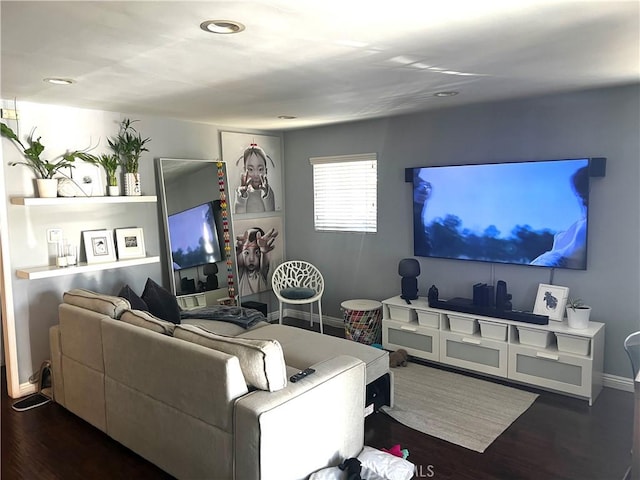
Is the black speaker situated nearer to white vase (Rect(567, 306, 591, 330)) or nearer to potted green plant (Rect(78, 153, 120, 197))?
white vase (Rect(567, 306, 591, 330))

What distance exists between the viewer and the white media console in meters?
3.39

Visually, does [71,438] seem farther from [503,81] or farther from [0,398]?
[503,81]

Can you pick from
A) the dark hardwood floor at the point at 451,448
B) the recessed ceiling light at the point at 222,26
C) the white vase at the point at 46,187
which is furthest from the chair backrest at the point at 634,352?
the white vase at the point at 46,187

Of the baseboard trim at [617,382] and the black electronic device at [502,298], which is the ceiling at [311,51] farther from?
the baseboard trim at [617,382]

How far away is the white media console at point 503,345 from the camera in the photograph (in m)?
3.39

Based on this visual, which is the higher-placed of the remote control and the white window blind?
the white window blind

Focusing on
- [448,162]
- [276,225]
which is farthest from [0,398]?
[448,162]

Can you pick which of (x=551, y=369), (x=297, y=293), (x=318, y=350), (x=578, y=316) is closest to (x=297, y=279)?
(x=297, y=293)

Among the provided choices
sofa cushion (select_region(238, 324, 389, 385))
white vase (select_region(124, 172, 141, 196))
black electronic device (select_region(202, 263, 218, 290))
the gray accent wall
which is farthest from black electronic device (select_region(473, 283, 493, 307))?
white vase (select_region(124, 172, 141, 196))

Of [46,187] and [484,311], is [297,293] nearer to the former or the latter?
[484,311]

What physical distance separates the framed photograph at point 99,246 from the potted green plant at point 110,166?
0.36 m

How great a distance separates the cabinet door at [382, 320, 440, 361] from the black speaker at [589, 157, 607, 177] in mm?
1769

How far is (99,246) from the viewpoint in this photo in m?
3.94

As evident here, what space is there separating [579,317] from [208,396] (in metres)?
2.74
